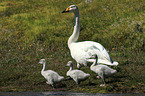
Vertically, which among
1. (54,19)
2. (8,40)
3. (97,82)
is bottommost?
(97,82)

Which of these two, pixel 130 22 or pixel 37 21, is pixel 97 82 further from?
pixel 37 21

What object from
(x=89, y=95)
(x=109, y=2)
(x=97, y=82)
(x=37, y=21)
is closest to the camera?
(x=89, y=95)

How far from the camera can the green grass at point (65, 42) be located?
8812mm

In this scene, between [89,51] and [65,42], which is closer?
[89,51]

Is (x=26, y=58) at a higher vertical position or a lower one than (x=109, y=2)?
lower

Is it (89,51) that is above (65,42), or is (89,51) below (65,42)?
above

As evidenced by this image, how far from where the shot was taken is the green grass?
8812 millimetres

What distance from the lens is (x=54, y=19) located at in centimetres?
2020

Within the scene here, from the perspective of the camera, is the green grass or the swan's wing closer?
the green grass

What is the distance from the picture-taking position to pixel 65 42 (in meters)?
16.3

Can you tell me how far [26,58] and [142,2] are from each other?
39.3 feet

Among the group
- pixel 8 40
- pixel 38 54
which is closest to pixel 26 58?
pixel 38 54

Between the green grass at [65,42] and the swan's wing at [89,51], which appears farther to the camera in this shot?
the swan's wing at [89,51]

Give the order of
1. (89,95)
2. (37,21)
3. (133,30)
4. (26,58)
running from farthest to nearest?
(37,21) < (133,30) < (26,58) < (89,95)
